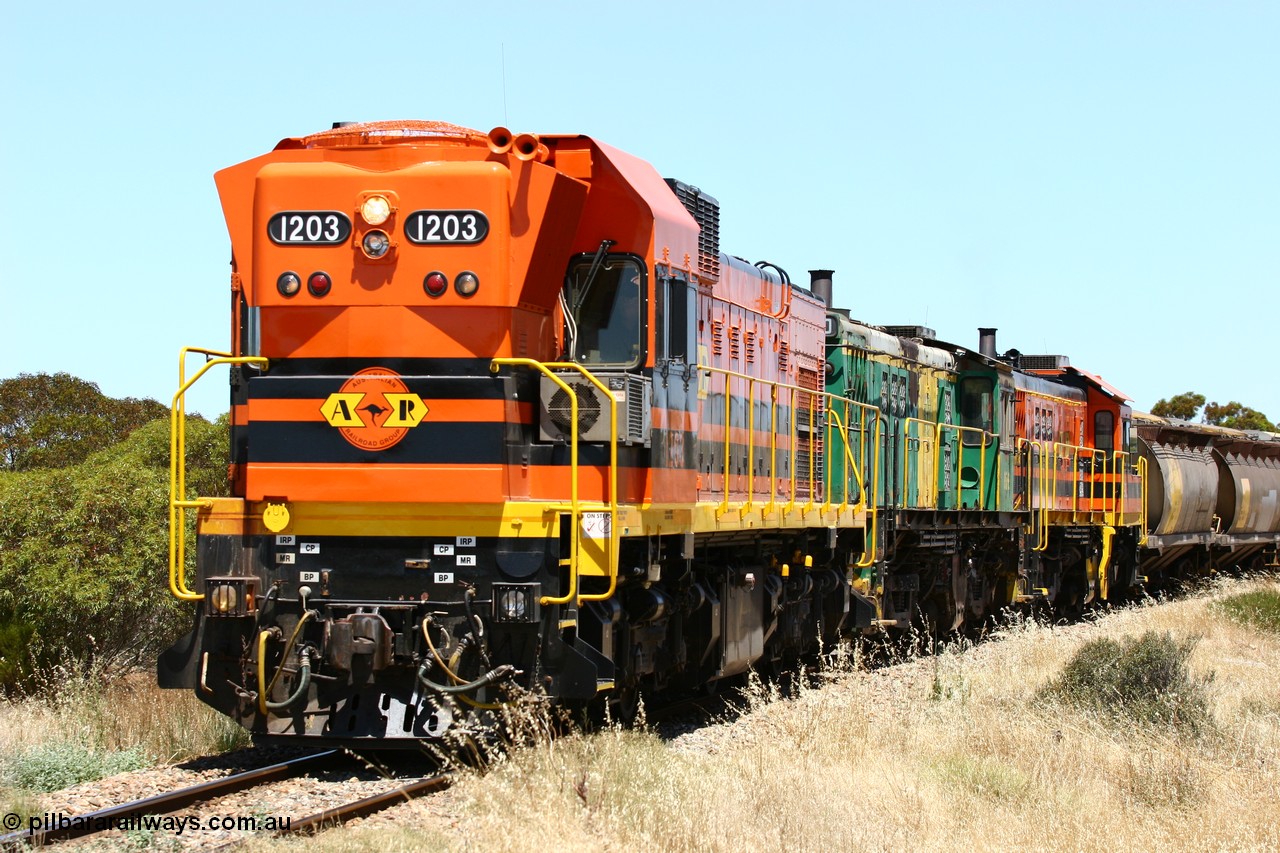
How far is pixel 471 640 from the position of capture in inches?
358

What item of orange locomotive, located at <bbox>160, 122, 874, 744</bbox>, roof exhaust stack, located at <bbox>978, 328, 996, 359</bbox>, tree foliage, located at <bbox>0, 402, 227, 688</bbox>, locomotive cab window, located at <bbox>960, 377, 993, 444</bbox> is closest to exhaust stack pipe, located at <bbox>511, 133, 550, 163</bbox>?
orange locomotive, located at <bbox>160, 122, 874, 744</bbox>

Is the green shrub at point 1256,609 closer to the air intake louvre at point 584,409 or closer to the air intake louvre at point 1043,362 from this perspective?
the air intake louvre at point 1043,362

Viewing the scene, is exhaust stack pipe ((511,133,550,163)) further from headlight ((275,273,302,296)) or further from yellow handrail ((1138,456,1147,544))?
yellow handrail ((1138,456,1147,544))

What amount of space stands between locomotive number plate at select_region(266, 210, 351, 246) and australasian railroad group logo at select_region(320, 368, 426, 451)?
874mm

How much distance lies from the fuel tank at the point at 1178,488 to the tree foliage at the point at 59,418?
1933 cm

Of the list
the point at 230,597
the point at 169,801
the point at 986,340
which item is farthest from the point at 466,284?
the point at 986,340

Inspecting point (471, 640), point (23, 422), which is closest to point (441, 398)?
point (471, 640)

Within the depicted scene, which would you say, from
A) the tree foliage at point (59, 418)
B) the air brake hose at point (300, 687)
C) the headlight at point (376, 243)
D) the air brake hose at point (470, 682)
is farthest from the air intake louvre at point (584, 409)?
the tree foliage at point (59, 418)

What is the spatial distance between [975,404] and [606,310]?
11.8m

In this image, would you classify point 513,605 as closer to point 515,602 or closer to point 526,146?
point 515,602

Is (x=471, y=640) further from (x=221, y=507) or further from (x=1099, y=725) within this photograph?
(x=1099, y=725)

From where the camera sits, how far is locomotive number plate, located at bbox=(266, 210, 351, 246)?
9.51 m

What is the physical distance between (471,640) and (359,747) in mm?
1187

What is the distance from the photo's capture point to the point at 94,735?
1103cm
